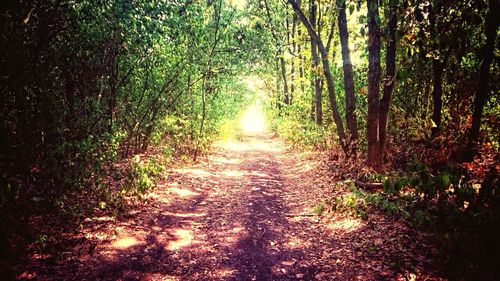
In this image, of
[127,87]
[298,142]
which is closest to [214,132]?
[298,142]

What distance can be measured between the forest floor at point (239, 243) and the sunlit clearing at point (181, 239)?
0.06 ft

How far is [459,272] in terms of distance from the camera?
148 inches

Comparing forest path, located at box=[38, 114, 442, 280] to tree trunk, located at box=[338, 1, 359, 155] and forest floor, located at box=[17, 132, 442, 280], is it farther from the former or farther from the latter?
tree trunk, located at box=[338, 1, 359, 155]

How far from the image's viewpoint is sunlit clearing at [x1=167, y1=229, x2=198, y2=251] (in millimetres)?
5936

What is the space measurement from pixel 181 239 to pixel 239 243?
1171mm

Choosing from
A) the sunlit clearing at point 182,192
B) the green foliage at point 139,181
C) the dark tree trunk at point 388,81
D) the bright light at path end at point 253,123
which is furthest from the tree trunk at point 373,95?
the bright light at path end at point 253,123

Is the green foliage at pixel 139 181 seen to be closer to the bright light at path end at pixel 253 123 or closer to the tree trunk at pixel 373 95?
the tree trunk at pixel 373 95

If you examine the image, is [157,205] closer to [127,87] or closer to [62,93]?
[62,93]

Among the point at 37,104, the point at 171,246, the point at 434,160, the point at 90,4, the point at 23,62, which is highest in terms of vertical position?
the point at 90,4

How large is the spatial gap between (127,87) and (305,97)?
11.2 metres

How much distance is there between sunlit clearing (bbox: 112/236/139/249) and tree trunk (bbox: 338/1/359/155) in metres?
7.60

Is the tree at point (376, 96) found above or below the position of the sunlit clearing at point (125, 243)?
above

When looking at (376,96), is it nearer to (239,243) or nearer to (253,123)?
(239,243)

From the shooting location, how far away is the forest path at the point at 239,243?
4.91 metres
